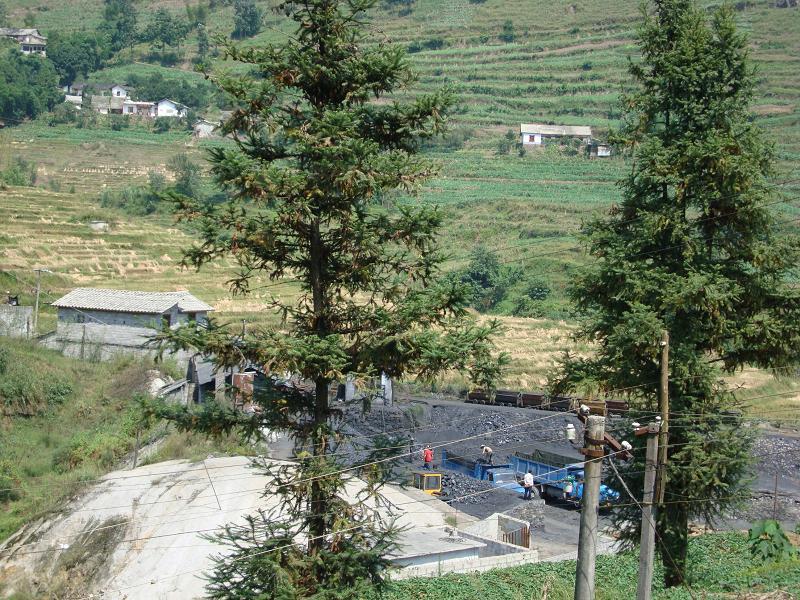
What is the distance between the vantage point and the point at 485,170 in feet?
317

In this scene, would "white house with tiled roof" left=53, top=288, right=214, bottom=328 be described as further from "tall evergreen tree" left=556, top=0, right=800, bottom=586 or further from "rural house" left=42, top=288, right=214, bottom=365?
"tall evergreen tree" left=556, top=0, right=800, bottom=586

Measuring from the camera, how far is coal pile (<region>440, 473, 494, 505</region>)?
29.6 metres

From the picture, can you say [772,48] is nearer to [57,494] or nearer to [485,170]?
[485,170]

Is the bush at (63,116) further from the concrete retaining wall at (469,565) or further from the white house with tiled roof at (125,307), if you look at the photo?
the concrete retaining wall at (469,565)

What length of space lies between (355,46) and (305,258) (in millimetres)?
2952

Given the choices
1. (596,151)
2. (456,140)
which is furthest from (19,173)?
(596,151)

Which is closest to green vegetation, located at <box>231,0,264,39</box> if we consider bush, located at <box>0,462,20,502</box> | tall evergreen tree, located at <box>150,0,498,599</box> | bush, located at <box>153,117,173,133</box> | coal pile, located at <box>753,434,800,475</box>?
bush, located at <box>153,117,173,133</box>

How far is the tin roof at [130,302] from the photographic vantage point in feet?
136

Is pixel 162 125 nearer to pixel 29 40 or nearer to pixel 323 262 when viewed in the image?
pixel 29 40

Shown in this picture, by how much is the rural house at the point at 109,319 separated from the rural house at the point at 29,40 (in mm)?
106205

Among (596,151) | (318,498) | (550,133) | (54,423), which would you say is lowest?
(54,423)

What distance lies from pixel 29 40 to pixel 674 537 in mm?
143398

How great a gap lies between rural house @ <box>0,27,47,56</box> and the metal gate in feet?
428

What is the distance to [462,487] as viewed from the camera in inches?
1206
